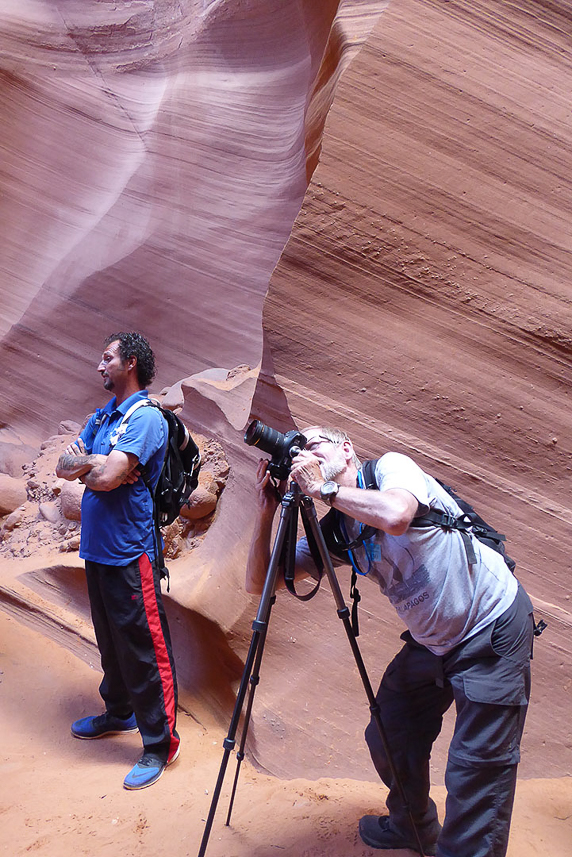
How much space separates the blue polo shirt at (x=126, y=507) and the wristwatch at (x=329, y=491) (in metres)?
1.15

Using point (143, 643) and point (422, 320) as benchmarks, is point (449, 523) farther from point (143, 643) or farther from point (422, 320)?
point (143, 643)

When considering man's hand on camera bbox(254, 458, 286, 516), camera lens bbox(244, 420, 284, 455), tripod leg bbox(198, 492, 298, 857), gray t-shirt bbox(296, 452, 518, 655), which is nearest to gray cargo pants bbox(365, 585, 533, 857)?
gray t-shirt bbox(296, 452, 518, 655)

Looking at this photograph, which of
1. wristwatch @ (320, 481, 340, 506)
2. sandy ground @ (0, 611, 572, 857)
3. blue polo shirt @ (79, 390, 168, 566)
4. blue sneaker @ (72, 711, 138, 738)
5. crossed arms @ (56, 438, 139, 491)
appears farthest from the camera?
blue sneaker @ (72, 711, 138, 738)

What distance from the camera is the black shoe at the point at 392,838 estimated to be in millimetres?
2275

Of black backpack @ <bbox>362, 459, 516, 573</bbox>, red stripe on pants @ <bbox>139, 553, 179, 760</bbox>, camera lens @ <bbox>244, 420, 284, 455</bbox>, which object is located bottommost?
red stripe on pants @ <bbox>139, 553, 179, 760</bbox>

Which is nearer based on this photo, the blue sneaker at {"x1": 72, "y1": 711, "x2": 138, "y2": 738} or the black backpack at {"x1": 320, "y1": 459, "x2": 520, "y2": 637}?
the black backpack at {"x1": 320, "y1": 459, "x2": 520, "y2": 637}

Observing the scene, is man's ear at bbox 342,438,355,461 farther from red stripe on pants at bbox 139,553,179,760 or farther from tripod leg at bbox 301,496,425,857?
red stripe on pants at bbox 139,553,179,760

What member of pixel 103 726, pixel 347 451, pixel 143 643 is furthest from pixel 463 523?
pixel 103 726

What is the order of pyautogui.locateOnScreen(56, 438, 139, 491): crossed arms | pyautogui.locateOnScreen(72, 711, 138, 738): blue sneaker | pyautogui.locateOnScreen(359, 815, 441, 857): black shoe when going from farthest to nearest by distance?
pyautogui.locateOnScreen(72, 711, 138, 738): blue sneaker < pyautogui.locateOnScreen(56, 438, 139, 491): crossed arms < pyautogui.locateOnScreen(359, 815, 441, 857): black shoe

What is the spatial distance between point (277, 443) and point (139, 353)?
129cm

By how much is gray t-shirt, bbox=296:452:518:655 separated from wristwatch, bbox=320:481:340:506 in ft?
0.44

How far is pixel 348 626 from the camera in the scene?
2092 millimetres

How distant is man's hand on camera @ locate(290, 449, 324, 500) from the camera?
1881 millimetres

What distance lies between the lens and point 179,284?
531 centimetres
